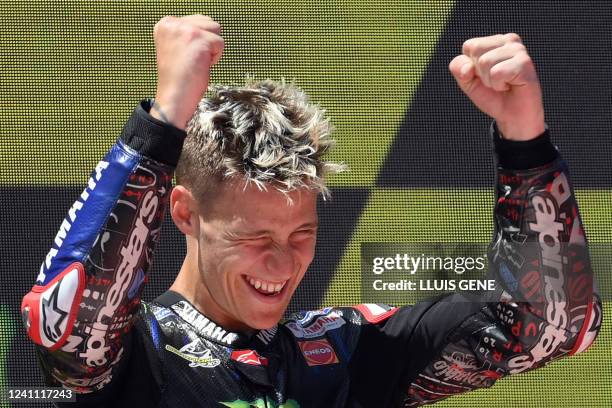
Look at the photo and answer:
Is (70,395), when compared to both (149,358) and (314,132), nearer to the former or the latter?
(149,358)

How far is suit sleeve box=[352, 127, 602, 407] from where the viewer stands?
1569 millimetres

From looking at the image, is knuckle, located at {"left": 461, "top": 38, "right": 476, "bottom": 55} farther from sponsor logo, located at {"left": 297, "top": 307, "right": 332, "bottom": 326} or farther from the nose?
sponsor logo, located at {"left": 297, "top": 307, "right": 332, "bottom": 326}

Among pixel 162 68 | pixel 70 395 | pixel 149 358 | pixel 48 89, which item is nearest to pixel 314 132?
pixel 162 68

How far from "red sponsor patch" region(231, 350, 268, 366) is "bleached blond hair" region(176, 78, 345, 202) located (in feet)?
0.83

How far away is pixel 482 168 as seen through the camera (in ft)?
8.14

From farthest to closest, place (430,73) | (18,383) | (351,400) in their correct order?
(430,73), (18,383), (351,400)

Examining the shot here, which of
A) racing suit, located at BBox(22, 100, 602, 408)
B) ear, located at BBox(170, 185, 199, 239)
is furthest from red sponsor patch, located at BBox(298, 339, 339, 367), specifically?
ear, located at BBox(170, 185, 199, 239)

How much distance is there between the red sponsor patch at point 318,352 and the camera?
174 cm

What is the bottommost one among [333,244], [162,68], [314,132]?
[333,244]

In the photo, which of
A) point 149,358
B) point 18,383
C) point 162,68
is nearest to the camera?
point 162,68

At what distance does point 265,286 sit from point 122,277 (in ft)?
0.95

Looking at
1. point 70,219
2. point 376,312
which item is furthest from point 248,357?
point 70,219

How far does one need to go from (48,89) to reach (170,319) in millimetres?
906

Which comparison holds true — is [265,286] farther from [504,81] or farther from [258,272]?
[504,81]
